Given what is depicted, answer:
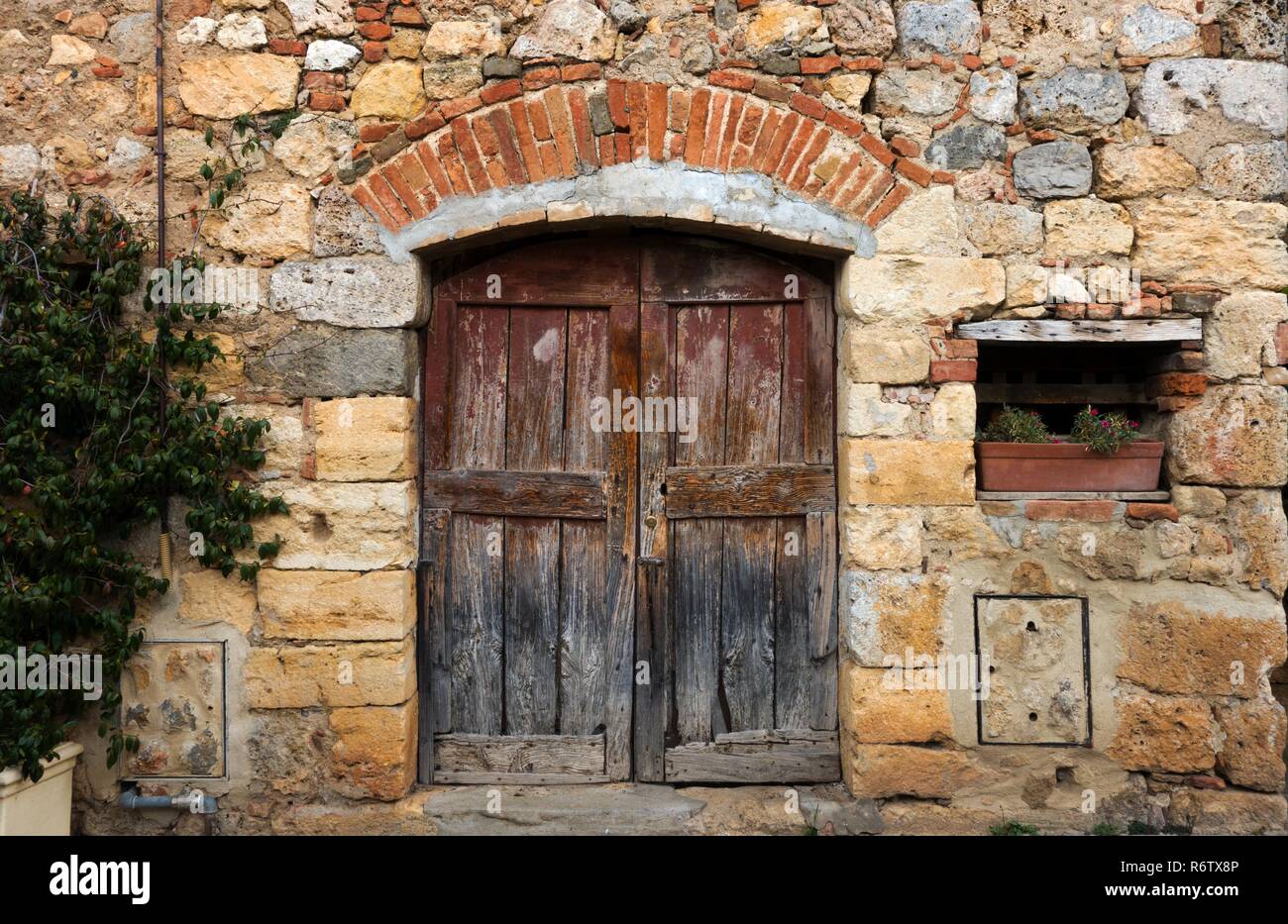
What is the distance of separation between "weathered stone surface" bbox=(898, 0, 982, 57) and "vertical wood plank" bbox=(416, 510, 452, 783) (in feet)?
8.20

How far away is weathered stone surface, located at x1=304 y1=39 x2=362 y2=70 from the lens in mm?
3158

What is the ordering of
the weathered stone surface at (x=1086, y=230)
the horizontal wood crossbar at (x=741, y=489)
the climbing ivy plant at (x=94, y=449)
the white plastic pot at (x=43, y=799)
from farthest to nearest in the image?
the horizontal wood crossbar at (x=741, y=489)
the weathered stone surface at (x=1086, y=230)
the climbing ivy plant at (x=94, y=449)
the white plastic pot at (x=43, y=799)

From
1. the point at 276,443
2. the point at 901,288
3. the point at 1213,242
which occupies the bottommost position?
the point at 276,443

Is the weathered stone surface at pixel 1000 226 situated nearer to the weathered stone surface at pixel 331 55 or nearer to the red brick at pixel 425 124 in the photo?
the red brick at pixel 425 124

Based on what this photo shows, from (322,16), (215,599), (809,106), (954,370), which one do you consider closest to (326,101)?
(322,16)

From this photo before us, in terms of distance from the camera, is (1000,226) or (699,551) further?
(699,551)

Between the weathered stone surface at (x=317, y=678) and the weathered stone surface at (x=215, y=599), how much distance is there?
0.51ft

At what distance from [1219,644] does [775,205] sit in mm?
2254

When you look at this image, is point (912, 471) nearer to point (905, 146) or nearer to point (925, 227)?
point (925, 227)

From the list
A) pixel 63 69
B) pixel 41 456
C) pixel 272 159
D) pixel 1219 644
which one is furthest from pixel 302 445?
pixel 1219 644

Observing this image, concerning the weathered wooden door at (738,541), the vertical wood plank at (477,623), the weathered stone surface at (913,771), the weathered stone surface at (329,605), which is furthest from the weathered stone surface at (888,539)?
the weathered stone surface at (329,605)

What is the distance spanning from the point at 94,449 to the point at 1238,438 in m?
4.12

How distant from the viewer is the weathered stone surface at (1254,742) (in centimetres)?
306

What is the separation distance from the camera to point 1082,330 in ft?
10.3
